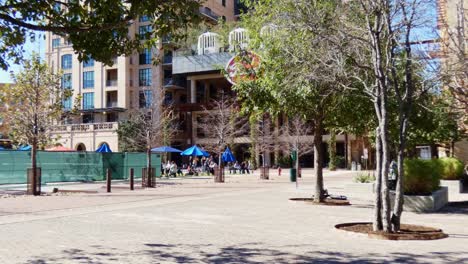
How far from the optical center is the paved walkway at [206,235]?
8180mm

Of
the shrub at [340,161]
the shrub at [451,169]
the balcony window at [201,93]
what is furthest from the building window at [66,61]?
the shrub at [451,169]

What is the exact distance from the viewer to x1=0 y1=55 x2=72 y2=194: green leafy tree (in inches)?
922

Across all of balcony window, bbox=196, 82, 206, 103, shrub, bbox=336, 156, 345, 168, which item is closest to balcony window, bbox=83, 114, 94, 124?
balcony window, bbox=196, 82, 206, 103

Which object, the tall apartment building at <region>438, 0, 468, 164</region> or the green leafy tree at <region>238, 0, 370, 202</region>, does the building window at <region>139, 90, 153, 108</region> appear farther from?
the tall apartment building at <region>438, 0, 468, 164</region>

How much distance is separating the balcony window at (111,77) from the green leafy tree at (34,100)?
4943cm

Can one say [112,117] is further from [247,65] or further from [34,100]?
[247,65]

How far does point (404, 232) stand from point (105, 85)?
2678 inches

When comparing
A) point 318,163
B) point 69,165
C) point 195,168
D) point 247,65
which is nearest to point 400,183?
point 318,163

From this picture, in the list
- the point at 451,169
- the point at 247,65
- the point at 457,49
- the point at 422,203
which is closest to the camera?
the point at 457,49

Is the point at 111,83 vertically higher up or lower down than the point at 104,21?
higher up

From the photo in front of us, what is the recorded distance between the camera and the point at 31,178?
872 inches

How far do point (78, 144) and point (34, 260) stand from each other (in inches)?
2624

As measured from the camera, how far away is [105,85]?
73.9 meters

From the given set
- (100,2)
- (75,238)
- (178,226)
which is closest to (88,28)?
(100,2)
